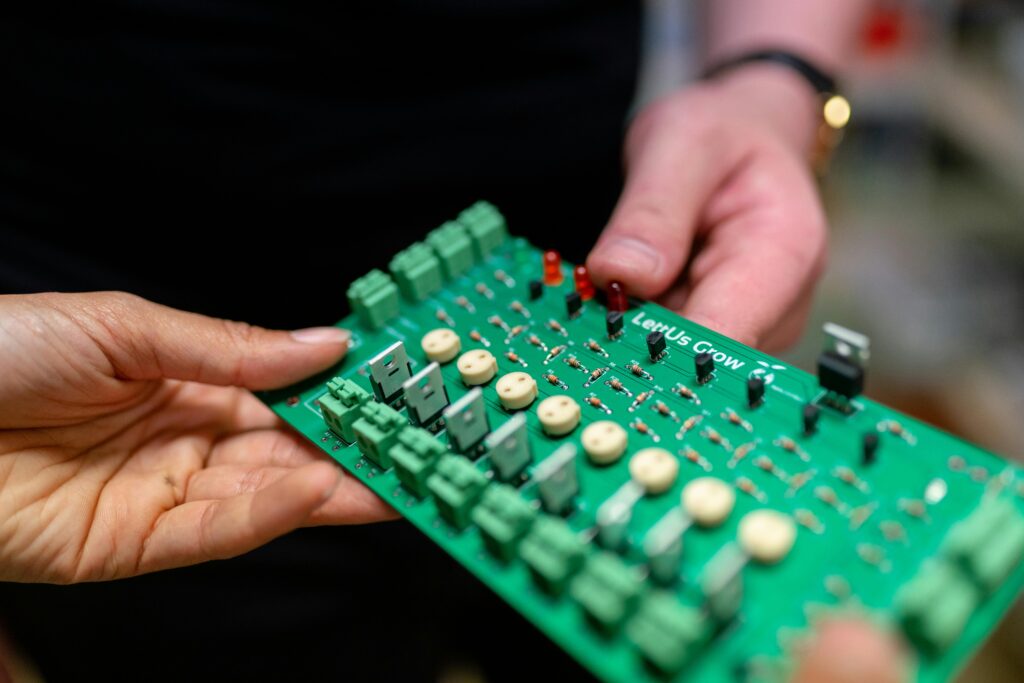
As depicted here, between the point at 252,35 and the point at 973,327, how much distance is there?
427 centimetres

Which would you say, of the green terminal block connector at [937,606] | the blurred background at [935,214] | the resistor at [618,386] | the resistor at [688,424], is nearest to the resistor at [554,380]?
the resistor at [618,386]

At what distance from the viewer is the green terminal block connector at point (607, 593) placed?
5.14 ft

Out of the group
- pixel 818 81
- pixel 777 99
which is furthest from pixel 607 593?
pixel 818 81

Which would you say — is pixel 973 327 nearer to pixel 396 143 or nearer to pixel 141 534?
pixel 396 143

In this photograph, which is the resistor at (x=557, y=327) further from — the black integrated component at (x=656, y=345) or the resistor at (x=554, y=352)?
the black integrated component at (x=656, y=345)

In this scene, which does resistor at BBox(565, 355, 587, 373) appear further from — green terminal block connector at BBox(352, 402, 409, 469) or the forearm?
the forearm

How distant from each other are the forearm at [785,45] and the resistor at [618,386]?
148 centimetres

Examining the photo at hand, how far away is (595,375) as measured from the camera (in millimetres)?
2150

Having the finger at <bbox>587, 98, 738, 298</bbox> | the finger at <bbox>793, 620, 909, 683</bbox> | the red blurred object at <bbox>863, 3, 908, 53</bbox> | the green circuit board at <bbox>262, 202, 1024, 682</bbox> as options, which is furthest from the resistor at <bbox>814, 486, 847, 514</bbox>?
the red blurred object at <bbox>863, 3, 908, 53</bbox>

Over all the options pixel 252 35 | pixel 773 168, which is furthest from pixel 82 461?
pixel 773 168

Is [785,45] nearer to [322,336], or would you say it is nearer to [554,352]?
[554,352]

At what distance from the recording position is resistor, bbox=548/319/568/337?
2.33 metres

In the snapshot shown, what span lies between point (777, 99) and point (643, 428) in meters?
1.86

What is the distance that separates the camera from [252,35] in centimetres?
245
